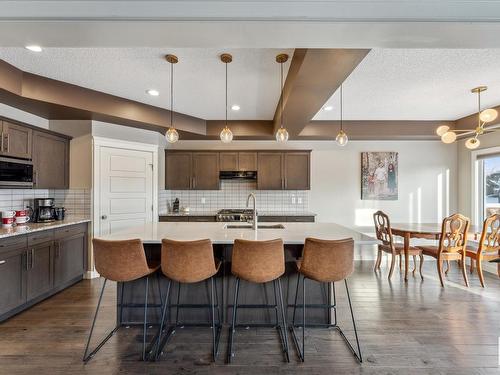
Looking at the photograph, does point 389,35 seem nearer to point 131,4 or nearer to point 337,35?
point 337,35

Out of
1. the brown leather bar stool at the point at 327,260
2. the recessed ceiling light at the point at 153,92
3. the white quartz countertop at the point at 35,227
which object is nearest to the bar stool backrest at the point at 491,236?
the brown leather bar stool at the point at 327,260

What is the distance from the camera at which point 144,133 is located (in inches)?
175

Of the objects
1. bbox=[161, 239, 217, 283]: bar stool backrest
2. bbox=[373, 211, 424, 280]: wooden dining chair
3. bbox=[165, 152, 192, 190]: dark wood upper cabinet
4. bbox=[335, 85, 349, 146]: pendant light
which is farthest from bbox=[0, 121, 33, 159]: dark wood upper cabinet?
bbox=[373, 211, 424, 280]: wooden dining chair

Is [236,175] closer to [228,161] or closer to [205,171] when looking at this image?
[228,161]

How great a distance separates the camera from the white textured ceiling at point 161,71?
247 cm

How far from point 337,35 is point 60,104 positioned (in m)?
3.27

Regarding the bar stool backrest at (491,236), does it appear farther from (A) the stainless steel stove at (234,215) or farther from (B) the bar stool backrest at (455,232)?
(A) the stainless steel stove at (234,215)

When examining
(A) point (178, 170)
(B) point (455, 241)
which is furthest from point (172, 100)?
(B) point (455, 241)

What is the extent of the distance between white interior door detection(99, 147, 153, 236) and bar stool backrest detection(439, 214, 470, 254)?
4583 mm

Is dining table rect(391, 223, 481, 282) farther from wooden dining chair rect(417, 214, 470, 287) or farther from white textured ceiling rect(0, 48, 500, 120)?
white textured ceiling rect(0, 48, 500, 120)

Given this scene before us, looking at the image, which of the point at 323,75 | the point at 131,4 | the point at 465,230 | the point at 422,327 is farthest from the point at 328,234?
the point at 465,230

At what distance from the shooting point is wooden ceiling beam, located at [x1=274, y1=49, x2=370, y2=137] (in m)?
2.08

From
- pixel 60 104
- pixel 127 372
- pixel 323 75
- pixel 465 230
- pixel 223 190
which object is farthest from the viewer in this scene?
pixel 223 190

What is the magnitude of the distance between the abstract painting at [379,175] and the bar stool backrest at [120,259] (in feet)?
15.2
